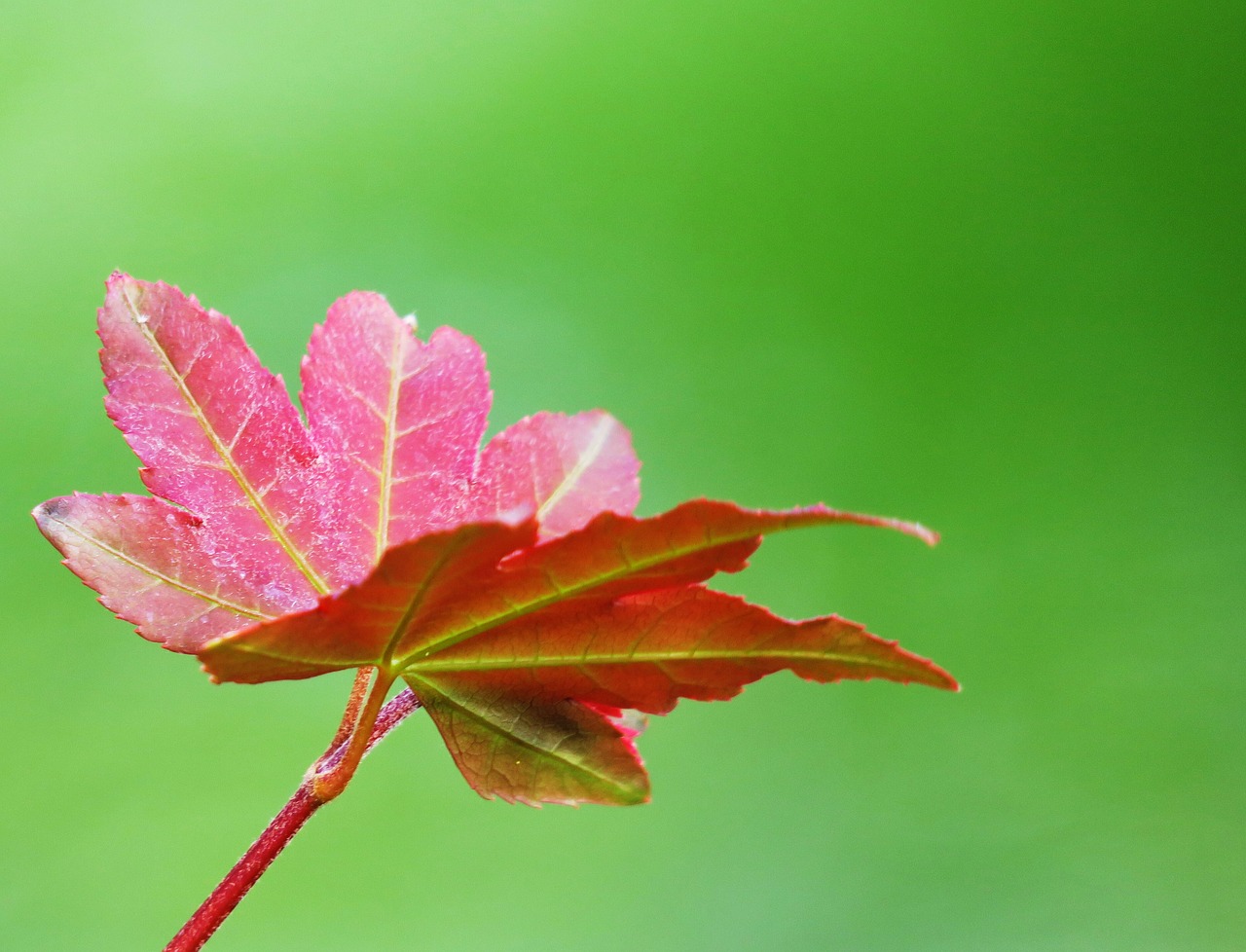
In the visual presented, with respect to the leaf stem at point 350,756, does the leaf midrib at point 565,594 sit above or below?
above

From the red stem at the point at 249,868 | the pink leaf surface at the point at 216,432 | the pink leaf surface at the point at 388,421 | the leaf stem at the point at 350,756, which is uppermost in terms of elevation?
the pink leaf surface at the point at 388,421

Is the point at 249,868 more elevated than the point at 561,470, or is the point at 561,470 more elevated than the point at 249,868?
the point at 561,470

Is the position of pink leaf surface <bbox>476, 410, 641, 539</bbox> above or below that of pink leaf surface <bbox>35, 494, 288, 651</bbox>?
above

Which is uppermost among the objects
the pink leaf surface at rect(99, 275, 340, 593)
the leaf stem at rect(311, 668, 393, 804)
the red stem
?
the pink leaf surface at rect(99, 275, 340, 593)

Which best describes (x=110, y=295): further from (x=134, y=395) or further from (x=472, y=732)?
(x=472, y=732)
